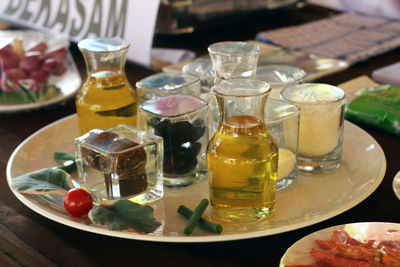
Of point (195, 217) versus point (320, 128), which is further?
point (320, 128)

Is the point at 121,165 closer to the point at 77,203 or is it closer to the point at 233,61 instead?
the point at 77,203

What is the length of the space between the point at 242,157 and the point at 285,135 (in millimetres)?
104

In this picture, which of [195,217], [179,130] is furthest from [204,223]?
[179,130]

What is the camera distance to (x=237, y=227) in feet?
1.67

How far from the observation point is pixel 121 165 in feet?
1.73

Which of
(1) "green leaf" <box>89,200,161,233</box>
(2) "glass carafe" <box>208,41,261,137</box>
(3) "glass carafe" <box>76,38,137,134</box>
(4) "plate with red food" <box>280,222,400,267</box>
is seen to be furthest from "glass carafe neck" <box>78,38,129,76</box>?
(4) "plate with red food" <box>280,222,400,267</box>

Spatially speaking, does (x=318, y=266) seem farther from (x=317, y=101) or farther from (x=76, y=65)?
(x=76, y=65)

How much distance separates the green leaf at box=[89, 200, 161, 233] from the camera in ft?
1.64

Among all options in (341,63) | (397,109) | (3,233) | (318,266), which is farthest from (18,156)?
(341,63)

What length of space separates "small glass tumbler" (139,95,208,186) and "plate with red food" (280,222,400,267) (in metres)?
0.18

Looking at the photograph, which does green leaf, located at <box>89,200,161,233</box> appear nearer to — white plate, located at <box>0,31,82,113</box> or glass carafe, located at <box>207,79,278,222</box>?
glass carafe, located at <box>207,79,278,222</box>

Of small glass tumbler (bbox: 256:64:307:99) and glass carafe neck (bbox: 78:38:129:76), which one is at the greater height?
glass carafe neck (bbox: 78:38:129:76)

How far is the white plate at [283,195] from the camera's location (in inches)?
19.5

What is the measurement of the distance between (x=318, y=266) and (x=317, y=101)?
0.76 feet
